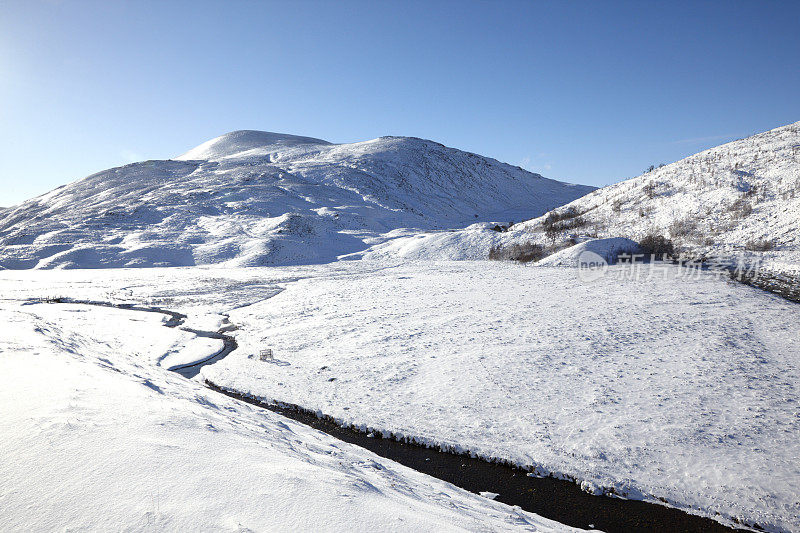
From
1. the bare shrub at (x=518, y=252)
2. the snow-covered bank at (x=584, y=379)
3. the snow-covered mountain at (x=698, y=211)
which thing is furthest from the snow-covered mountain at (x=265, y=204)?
the snow-covered bank at (x=584, y=379)

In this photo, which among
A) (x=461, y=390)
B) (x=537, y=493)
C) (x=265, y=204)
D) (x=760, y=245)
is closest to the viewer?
(x=537, y=493)

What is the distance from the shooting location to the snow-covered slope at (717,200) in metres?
26.9

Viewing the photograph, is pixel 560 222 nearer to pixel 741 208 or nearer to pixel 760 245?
pixel 741 208

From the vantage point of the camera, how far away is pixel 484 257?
3556cm

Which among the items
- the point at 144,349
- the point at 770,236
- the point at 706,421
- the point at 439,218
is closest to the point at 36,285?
the point at 144,349

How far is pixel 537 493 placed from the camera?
7.02 metres

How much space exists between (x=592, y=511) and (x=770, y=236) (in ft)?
94.0

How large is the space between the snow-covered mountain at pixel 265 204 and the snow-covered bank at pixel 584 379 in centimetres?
2638

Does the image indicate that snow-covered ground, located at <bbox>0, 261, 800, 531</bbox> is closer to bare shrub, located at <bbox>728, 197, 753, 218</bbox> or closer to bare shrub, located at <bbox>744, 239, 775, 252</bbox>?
bare shrub, located at <bbox>744, 239, 775, 252</bbox>

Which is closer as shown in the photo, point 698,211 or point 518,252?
point 698,211

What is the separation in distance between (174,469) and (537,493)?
598 cm

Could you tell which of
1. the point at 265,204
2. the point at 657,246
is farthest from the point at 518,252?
the point at 265,204

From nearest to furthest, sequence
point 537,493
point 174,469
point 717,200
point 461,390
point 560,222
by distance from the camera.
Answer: point 174,469 < point 537,493 < point 461,390 < point 717,200 < point 560,222

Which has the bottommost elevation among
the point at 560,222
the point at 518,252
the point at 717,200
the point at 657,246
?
the point at 518,252
